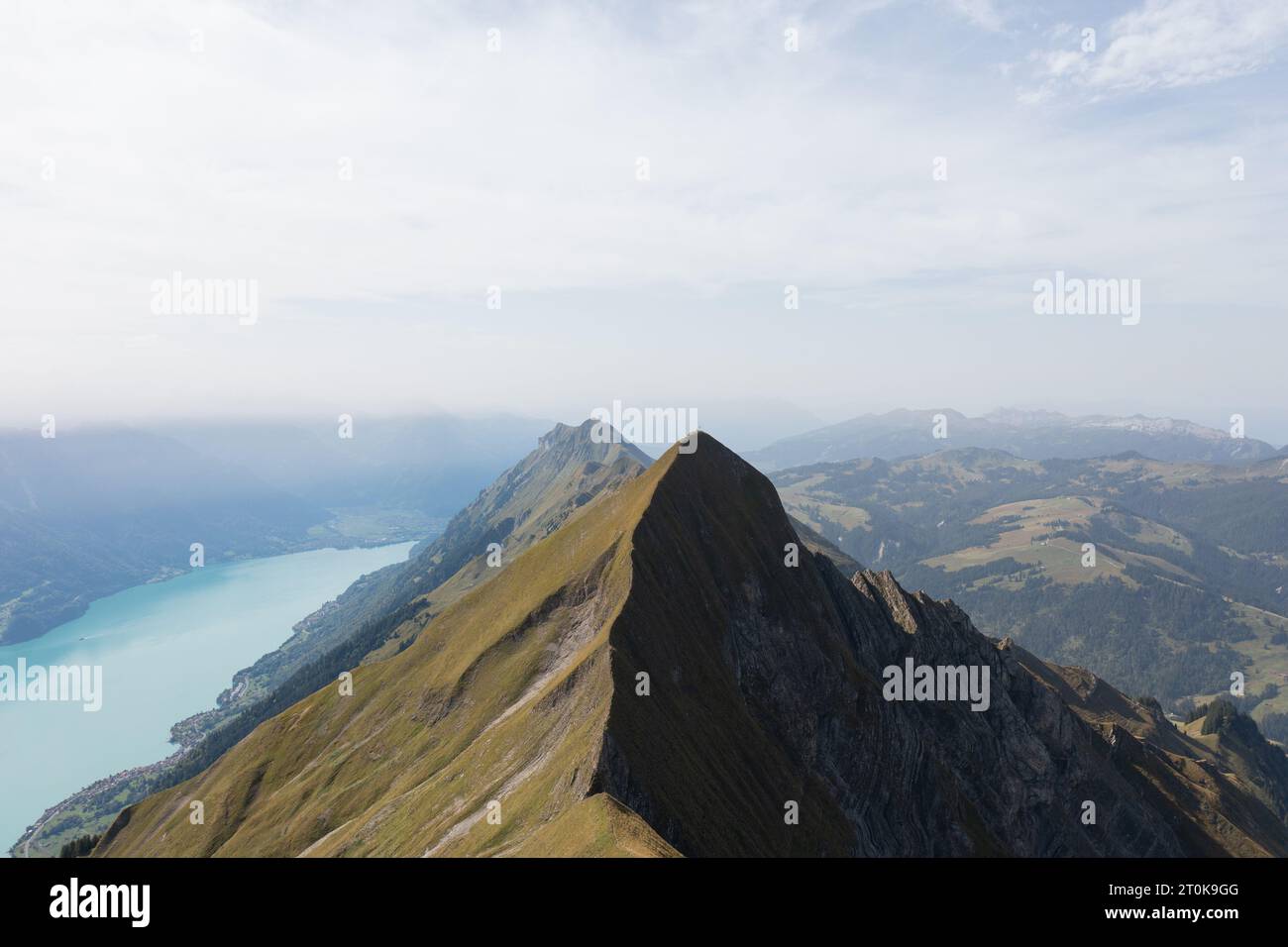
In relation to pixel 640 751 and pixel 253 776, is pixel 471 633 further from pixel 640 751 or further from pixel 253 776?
pixel 640 751

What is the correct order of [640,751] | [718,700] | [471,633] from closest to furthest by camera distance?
[640,751], [718,700], [471,633]
